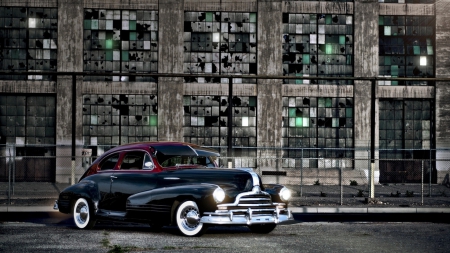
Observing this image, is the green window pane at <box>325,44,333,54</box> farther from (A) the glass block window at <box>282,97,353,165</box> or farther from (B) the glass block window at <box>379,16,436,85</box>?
(B) the glass block window at <box>379,16,436,85</box>

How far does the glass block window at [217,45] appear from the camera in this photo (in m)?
36.6

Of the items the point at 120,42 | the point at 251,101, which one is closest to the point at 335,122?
the point at 251,101

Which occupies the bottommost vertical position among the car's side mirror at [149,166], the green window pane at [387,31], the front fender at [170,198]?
the front fender at [170,198]

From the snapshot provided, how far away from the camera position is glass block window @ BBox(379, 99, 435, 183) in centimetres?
3762

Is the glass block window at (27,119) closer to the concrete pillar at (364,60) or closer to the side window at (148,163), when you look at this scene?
the concrete pillar at (364,60)

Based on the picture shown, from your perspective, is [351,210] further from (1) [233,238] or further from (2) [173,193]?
(2) [173,193]

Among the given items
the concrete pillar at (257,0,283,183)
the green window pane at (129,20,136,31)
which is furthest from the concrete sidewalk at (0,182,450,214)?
the green window pane at (129,20,136,31)

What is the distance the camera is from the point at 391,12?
37656 millimetres

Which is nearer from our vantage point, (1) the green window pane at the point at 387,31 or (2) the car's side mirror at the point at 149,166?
(2) the car's side mirror at the point at 149,166

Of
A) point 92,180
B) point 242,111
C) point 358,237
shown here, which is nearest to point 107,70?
point 242,111

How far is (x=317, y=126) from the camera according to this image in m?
37.3

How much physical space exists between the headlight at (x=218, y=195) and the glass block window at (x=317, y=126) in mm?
23295

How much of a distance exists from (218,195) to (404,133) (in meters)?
25.6

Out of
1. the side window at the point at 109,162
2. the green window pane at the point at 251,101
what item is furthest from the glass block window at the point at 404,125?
the side window at the point at 109,162
